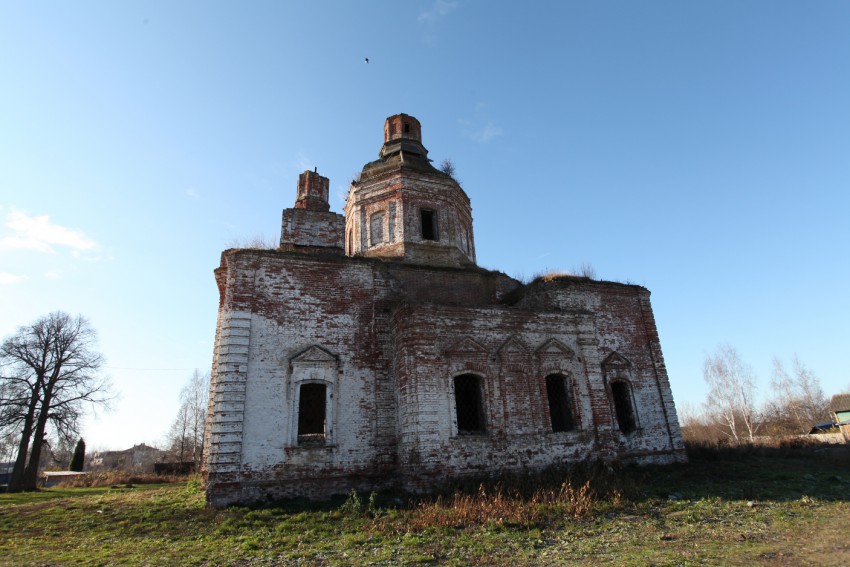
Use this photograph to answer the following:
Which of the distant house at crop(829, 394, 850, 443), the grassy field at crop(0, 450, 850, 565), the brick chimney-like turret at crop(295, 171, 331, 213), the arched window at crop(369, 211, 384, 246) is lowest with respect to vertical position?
the grassy field at crop(0, 450, 850, 565)

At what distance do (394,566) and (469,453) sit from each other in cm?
489

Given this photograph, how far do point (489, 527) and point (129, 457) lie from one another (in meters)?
58.9

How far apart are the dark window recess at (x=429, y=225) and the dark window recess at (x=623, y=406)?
756cm

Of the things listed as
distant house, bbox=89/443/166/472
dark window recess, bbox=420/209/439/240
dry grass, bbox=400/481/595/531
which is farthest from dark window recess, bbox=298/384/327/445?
distant house, bbox=89/443/166/472

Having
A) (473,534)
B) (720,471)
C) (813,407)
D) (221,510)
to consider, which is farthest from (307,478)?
(813,407)

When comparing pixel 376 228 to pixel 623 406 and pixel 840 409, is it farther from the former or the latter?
pixel 840 409

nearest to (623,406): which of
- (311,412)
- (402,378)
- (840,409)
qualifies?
(402,378)

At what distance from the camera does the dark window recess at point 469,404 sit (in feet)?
37.3

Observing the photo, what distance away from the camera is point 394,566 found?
597 centimetres

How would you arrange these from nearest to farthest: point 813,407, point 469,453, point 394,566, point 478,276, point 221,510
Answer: point 394,566
point 221,510
point 469,453
point 478,276
point 813,407

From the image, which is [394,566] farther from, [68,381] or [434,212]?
[68,381]

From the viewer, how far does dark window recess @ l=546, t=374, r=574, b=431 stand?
Result: 12336mm

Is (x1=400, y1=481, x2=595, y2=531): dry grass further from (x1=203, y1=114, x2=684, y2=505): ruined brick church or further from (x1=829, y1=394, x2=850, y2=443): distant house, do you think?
(x1=829, y1=394, x2=850, y2=443): distant house

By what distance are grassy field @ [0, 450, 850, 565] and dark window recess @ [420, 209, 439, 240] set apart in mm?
8615
